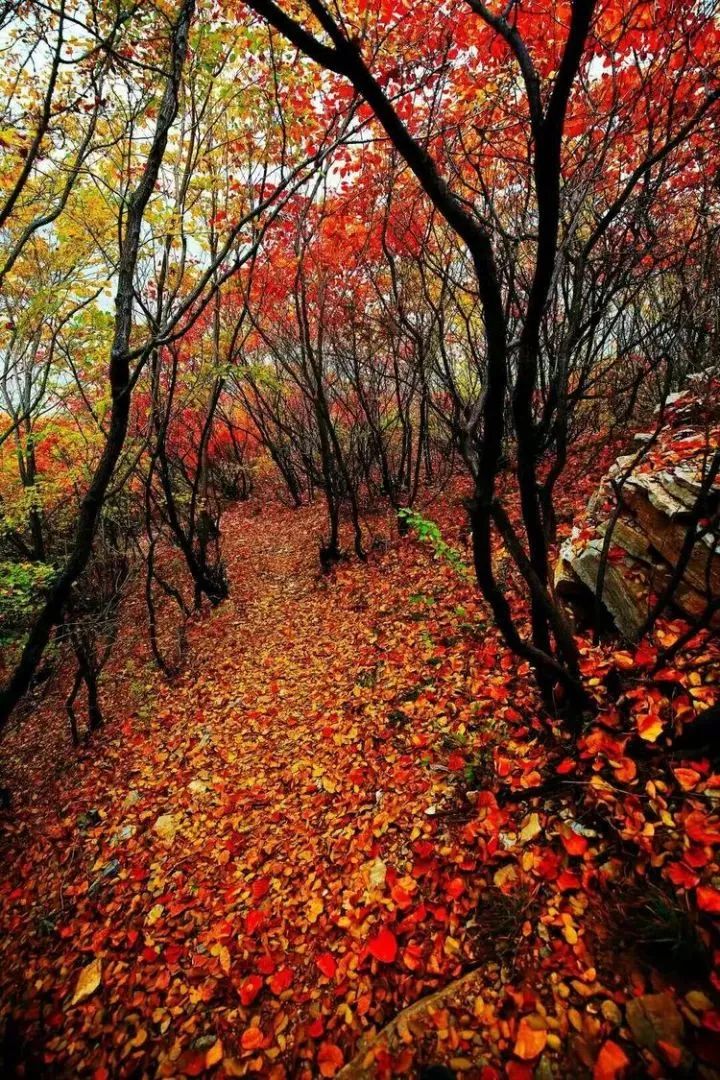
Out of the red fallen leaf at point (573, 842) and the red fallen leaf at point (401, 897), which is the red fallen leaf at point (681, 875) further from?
the red fallen leaf at point (401, 897)

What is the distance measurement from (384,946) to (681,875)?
1832 mm

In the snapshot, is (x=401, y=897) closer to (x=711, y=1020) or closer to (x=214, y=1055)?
(x=214, y=1055)

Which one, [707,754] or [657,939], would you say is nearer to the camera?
[657,939]

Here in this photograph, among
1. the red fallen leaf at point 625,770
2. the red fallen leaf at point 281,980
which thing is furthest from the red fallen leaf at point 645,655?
the red fallen leaf at point 281,980

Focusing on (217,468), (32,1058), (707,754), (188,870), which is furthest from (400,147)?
(217,468)

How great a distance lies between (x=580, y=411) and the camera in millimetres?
11156

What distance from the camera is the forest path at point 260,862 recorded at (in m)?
2.72

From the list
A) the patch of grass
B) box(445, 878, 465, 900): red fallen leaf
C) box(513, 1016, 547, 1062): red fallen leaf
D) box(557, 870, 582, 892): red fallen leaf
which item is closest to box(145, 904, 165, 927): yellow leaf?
box(445, 878, 465, 900): red fallen leaf

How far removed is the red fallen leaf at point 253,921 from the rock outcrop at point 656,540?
3.62 metres

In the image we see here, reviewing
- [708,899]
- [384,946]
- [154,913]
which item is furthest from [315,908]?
[708,899]

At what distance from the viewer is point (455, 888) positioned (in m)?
2.84

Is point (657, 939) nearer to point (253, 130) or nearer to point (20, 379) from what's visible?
point (253, 130)

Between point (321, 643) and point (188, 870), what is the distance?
11.1ft

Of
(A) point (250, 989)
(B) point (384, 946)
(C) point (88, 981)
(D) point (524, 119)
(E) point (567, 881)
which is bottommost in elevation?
(C) point (88, 981)
